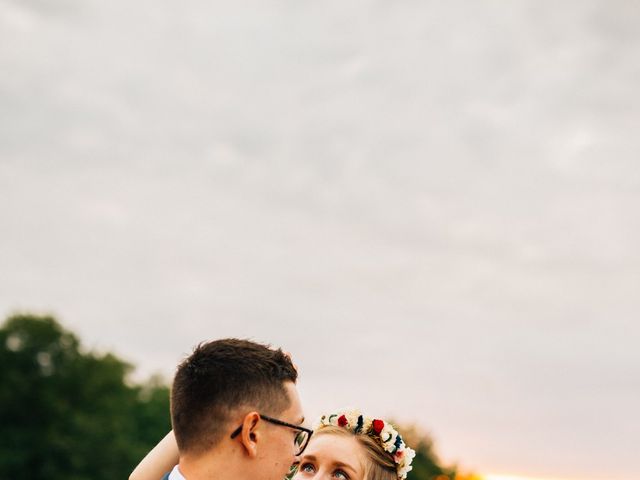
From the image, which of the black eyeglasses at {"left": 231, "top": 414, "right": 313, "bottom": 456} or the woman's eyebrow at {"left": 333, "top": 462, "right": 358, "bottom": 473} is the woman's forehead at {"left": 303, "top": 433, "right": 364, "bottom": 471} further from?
the black eyeglasses at {"left": 231, "top": 414, "right": 313, "bottom": 456}

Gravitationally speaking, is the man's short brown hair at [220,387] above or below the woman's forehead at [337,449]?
below

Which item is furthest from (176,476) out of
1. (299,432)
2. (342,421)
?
(342,421)

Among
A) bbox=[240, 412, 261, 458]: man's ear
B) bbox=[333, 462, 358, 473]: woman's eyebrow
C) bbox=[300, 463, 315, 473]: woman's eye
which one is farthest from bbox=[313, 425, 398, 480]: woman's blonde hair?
bbox=[240, 412, 261, 458]: man's ear

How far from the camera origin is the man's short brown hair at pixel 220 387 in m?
4.62

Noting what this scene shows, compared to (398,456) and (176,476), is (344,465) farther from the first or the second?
(176,476)

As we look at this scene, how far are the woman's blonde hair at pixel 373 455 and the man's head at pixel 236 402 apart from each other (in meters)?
2.67

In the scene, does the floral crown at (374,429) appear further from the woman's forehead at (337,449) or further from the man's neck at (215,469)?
the man's neck at (215,469)

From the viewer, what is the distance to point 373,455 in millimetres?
7441

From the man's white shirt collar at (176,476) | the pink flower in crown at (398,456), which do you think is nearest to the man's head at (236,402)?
the man's white shirt collar at (176,476)

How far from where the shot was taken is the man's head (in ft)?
15.1

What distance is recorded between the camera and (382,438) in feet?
24.9

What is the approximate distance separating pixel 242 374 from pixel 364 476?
291cm

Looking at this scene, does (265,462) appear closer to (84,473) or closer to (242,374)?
(242,374)

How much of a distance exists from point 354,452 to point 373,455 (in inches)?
9.0
